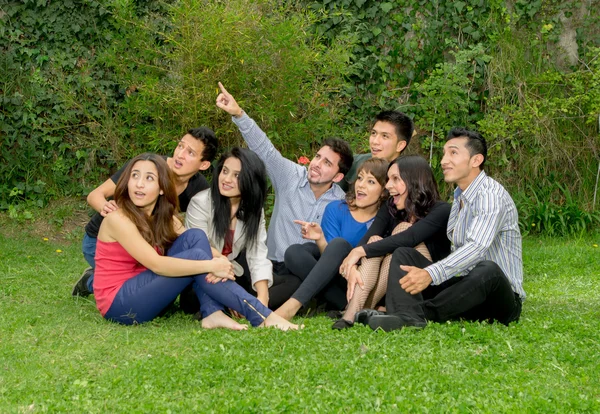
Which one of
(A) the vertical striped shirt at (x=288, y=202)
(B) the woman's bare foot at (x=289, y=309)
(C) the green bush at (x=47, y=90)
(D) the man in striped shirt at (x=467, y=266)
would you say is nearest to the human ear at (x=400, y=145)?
(A) the vertical striped shirt at (x=288, y=202)

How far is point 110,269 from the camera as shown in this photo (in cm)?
489

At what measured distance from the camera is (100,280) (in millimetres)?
4898

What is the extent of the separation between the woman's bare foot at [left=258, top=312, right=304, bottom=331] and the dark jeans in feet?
0.97

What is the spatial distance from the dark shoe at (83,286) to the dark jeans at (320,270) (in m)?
1.47

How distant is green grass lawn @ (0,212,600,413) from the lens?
3.40 metres

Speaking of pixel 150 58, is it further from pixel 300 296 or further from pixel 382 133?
pixel 300 296

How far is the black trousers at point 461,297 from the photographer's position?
15.0 feet

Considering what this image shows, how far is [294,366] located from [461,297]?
48.7 inches

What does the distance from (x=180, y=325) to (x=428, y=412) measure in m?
2.09

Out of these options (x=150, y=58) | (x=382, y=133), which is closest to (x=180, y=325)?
(x=382, y=133)

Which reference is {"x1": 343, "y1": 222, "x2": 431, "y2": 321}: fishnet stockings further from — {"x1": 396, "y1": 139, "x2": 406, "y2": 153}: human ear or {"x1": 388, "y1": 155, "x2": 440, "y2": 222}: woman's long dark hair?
{"x1": 396, "y1": 139, "x2": 406, "y2": 153}: human ear

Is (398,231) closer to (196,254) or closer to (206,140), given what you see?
(196,254)

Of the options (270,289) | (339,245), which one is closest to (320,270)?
(339,245)

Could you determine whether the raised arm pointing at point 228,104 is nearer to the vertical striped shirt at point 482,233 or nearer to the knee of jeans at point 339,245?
the knee of jeans at point 339,245
